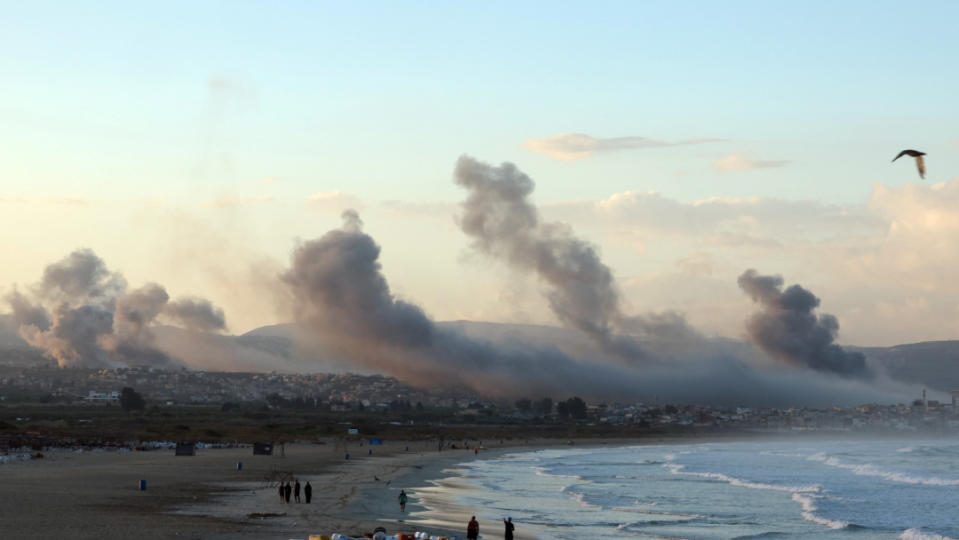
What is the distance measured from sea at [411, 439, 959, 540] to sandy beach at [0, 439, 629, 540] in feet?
14.7

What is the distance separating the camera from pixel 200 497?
68.4 m

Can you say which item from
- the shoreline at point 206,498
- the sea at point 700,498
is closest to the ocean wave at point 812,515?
the sea at point 700,498

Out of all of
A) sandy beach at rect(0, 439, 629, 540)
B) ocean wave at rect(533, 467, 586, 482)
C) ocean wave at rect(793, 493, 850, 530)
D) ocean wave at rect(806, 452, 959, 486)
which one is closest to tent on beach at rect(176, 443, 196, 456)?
sandy beach at rect(0, 439, 629, 540)

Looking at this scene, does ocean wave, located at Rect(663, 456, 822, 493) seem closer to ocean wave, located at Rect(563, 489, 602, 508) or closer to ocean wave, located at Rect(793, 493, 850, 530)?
ocean wave, located at Rect(793, 493, 850, 530)

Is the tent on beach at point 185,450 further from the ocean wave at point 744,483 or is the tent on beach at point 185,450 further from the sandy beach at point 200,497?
the ocean wave at point 744,483

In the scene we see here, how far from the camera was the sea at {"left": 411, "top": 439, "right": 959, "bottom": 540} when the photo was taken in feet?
204

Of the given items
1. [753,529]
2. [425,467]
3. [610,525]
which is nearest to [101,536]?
[610,525]

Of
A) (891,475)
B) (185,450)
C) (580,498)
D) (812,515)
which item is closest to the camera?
(812,515)

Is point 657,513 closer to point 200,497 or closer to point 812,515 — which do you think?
point 812,515

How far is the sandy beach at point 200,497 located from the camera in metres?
49.8

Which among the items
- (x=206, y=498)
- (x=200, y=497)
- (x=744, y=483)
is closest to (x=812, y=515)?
(x=744, y=483)

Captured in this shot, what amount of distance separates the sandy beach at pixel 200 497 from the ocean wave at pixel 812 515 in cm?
2232

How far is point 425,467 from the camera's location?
11900cm

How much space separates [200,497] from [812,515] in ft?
131
